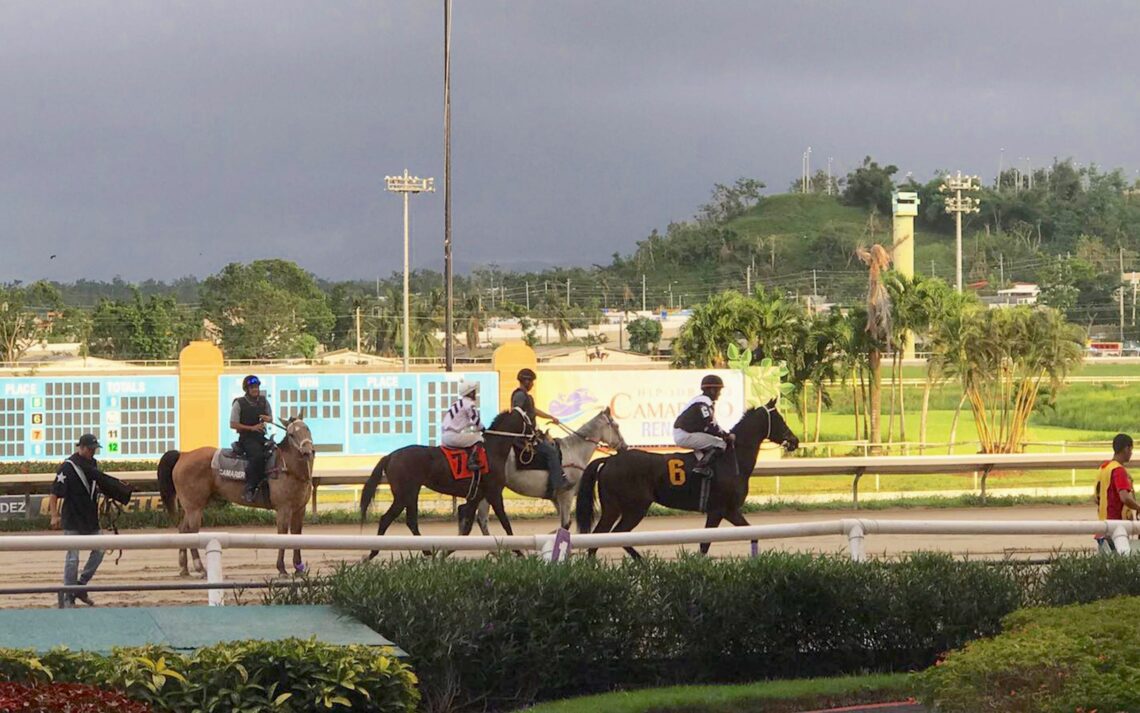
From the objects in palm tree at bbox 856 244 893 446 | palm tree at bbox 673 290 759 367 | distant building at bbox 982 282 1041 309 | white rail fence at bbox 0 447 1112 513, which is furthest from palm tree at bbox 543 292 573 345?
white rail fence at bbox 0 447 1112 513

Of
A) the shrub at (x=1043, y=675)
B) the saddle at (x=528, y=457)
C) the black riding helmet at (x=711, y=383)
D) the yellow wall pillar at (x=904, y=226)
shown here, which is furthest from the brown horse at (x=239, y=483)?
the yellow wall pillar at (x=904, y=226)

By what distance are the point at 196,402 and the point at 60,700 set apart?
71.7 feet

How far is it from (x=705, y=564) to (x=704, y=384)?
6.81 metres

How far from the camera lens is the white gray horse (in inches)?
733

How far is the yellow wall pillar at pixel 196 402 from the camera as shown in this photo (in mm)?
27875

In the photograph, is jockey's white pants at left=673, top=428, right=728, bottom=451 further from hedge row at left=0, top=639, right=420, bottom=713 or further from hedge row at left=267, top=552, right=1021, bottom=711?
hedge row at left=0, top=639, right=420, bottom=713

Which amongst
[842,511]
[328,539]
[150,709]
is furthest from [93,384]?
[150,709]

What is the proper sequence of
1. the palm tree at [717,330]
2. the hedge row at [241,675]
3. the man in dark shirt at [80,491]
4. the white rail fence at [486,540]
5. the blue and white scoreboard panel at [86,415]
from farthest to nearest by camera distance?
the palm tree at [717,330] → the blue and white scoreboard panel at [86,415] → the man in dark shirt at [80,491] → the white rail fence at [486,540] → the hedge row at [241,675]

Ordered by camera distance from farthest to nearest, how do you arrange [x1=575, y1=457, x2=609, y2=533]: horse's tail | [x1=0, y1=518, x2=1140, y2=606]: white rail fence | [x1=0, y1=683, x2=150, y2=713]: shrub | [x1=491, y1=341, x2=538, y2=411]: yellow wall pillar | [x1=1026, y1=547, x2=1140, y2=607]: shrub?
1. [x1=491, y1=341, x2=538, y2=411]: yellow wall pillar
2. [x1=575, y1=457, x2=609, y2=533]: horse's tail
3. [x1=1026, y1=547, x2=1140, y2=607]: shrub
4. [x1=0, y1=518, x2=1140, y2=606]: white rail fence
5. [x1=0, y1=683, x2=150, y2=713]: shrub

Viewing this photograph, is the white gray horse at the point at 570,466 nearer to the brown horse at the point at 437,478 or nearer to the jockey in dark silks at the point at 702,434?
the brown horse at the point at 437,478

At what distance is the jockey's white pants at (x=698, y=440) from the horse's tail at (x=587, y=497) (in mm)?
856

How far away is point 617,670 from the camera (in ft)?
31.8

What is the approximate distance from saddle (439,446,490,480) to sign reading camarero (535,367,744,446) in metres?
11.2

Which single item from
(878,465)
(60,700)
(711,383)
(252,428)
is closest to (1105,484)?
(711,383)
